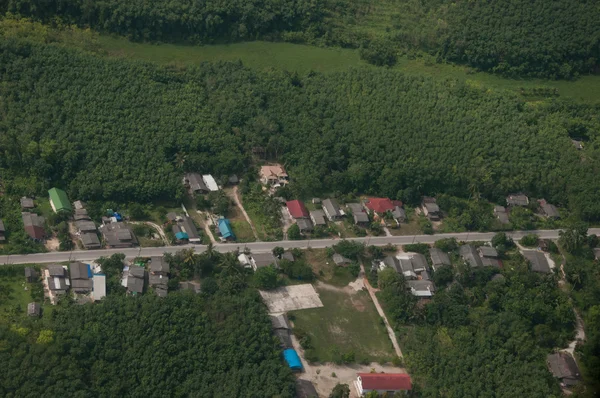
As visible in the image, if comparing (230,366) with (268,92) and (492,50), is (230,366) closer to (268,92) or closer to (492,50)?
(268,92)

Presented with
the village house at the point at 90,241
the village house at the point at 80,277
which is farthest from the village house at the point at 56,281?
the village house at the point at 90,241

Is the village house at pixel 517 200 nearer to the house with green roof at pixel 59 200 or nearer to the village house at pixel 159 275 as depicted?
the village house at pixel 159 275

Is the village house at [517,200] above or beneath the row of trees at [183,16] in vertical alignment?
beneath

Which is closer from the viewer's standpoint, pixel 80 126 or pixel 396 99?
pixel 80 126

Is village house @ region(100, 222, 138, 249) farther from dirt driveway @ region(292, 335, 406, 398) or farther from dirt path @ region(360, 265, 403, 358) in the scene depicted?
dirt path @ region(360, 265, 403, 358)

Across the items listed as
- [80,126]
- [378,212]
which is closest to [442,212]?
[378,212]

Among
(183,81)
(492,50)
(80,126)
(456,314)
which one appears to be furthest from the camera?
(492,50)

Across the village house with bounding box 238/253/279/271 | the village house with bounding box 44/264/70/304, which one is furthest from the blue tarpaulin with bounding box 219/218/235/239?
the village house with bounding box 44/264/70/304
